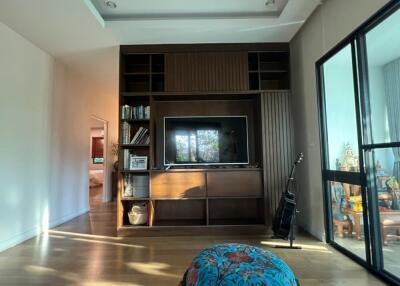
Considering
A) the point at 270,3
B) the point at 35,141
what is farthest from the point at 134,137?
the point at 270,3

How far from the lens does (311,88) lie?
10.9ft

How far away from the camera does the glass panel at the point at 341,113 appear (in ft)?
8.61

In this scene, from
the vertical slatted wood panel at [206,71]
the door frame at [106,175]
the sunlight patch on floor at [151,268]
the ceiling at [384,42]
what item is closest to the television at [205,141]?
the vertical slatted wood panel at [206,71]

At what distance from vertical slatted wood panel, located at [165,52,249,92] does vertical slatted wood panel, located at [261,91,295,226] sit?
0.47 m

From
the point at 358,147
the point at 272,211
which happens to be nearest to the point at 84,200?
the point at 272,211

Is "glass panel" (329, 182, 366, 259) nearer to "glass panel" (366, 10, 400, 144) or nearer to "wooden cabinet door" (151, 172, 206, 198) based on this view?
"glass panel" (366, 10, 400, 144)

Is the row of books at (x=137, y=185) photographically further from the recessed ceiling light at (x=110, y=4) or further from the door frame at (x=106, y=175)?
the door frame at (x=106, y=175)

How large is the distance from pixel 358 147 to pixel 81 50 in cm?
383

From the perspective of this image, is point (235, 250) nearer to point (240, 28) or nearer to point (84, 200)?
point (240, 28)

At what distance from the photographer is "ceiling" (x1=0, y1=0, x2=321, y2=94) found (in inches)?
114

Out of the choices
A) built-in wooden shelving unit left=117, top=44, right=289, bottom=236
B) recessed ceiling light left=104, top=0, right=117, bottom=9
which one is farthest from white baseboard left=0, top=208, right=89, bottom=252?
recessed ceiling light left=104, top=0, right=117, bottom=9

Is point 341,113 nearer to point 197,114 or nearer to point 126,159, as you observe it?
point 197,114

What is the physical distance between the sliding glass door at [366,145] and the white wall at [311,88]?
0.49 feet

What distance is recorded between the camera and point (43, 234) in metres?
3.70
